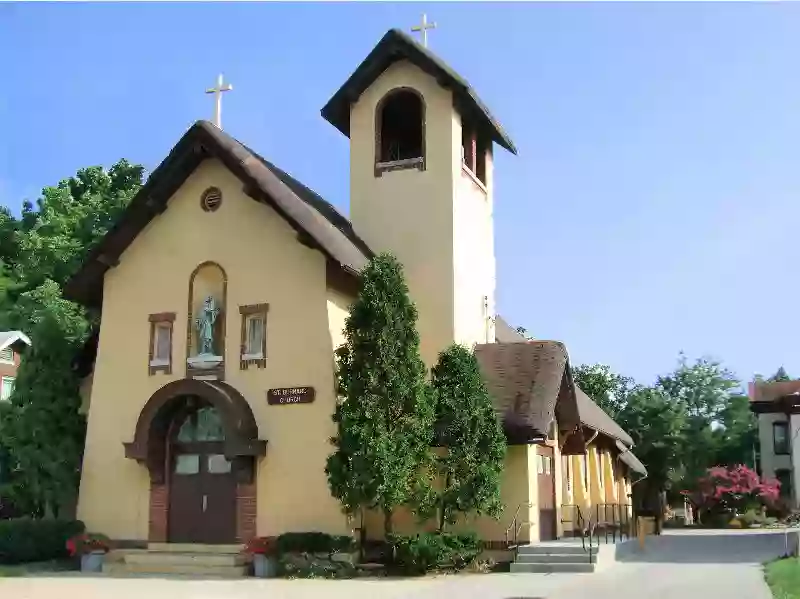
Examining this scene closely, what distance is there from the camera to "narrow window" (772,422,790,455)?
5478cm

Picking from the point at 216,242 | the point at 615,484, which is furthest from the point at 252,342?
the point at 615,484

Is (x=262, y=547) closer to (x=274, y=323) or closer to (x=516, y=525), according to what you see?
(x=274, y=323)

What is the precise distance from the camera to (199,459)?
66.7 ft

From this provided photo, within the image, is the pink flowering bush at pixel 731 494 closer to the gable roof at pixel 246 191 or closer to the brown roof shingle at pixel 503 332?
the brown roof shingle at pixel 503 332

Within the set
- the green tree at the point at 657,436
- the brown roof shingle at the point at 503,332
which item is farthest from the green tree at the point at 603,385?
the brown roof shingle at the point at 503,332

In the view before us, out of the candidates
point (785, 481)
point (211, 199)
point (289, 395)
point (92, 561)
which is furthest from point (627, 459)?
point (785, 481)

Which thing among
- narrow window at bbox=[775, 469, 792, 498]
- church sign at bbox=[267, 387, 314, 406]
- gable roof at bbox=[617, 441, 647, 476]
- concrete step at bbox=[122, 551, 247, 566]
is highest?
church sign at bbox=[267, 387, 314, 406]

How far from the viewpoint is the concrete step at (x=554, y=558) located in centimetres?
1811

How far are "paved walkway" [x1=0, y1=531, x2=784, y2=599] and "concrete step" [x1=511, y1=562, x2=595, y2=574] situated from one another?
35cm

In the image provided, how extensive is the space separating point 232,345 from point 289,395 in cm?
186

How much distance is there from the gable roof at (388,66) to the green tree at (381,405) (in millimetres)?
5657

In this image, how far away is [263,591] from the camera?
1543cm

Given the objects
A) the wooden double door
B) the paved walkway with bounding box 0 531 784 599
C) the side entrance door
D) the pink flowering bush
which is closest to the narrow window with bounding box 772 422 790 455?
the pink flowering bush

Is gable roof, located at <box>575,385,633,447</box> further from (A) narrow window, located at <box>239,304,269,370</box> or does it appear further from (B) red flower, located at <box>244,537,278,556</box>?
(B) red flower, located at <box>244,537,278,556</box>
